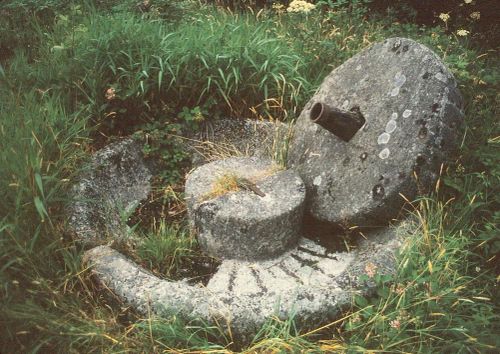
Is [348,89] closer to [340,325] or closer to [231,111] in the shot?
[231,111]

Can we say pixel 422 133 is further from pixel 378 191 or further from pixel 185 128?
pixel 185 128

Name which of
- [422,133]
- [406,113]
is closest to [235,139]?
[406,113]

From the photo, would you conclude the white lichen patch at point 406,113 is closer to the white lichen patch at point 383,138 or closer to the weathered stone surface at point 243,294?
the white lichen patch at point 383,138

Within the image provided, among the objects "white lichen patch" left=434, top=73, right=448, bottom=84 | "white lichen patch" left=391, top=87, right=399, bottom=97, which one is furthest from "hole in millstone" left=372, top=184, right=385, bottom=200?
"white lichen patch" left=434, top=73, right=448, bottom=84

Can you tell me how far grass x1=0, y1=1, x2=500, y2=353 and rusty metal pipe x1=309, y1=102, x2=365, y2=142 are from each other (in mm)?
619

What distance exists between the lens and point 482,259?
266 centimetres

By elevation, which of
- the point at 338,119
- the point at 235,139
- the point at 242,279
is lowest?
the point at 242,279

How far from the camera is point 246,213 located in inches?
115

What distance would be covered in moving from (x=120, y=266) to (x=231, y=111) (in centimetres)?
176

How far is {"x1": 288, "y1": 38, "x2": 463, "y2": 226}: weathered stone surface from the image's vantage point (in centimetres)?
280

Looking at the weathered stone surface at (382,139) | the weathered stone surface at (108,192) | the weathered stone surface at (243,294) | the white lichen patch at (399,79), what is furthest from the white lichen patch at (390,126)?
the weathered stone surface at (108,192)

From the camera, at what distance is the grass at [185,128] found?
2287mm

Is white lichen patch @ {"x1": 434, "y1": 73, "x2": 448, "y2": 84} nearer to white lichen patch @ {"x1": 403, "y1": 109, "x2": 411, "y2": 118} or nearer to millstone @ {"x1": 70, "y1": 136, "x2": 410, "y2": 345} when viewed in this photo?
white lichen patch @ {"x1": 403, "y1": 109, "x2": 411, "y2": 118}

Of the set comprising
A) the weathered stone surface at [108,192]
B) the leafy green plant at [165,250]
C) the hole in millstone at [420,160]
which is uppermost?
the hole in millstone at [420,160]
